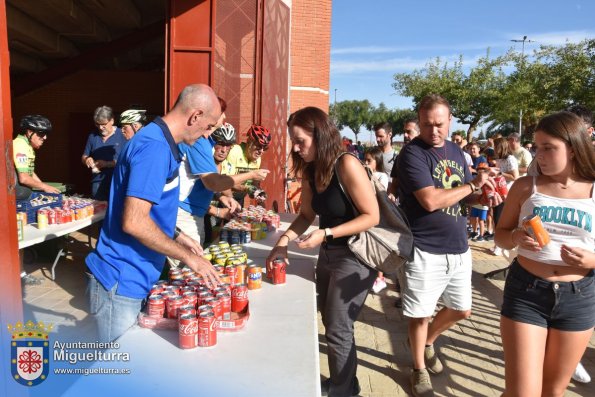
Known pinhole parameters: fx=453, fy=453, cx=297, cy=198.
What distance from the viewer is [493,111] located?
101 ft

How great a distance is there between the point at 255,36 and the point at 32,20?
463 cm

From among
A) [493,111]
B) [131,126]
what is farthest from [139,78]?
[493,111]

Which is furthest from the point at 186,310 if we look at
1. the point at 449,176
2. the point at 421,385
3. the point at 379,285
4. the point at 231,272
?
the point at 379,285

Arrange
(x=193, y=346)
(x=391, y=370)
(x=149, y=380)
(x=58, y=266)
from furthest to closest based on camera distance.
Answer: (x=58, y=266), (x=391, y=370), (x=193, y=346), (x=149, y=380)

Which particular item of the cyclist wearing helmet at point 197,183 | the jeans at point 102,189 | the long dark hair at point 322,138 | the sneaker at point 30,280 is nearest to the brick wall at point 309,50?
the jeans at point 102,189

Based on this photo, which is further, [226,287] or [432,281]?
[432,281]

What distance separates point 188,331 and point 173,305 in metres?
0.26

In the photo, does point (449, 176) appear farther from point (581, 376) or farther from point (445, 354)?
point (581, 376)

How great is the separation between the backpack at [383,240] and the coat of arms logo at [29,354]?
1.68 metres

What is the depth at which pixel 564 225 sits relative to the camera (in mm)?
2385

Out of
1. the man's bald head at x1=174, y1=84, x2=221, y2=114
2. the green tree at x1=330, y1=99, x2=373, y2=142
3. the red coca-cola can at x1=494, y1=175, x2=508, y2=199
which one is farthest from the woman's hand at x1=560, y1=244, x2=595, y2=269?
the green tree at x1=330, y1=99, x2=373, y2=142

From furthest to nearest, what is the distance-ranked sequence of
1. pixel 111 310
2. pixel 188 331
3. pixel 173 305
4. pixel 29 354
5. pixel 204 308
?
pixel 111 310, pixel 173 305, pixel 204 308, pixel 188 331, pixel 29 354

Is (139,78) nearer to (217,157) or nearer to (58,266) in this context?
(58,266)

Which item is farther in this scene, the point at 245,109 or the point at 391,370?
the point at 245,109
